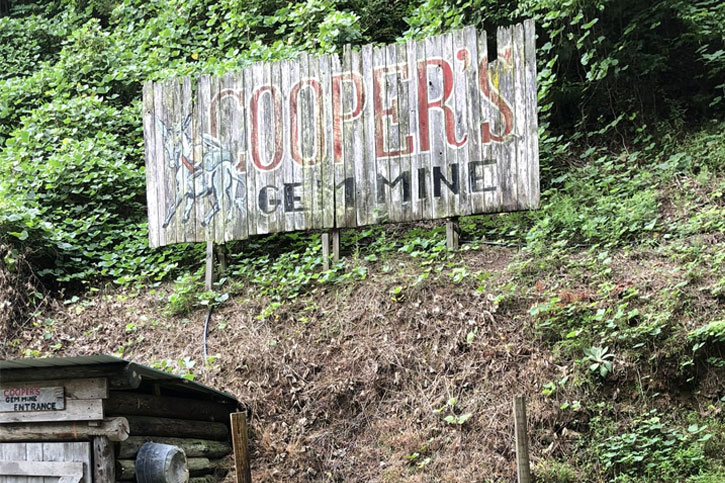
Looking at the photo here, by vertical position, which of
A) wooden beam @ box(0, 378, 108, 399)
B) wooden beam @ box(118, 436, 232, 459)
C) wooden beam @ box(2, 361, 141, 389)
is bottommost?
wooden beam @ box(118, 436, 232, 459)

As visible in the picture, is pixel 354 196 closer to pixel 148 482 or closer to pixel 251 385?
pixel 251 385

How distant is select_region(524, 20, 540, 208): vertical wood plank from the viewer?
872cm

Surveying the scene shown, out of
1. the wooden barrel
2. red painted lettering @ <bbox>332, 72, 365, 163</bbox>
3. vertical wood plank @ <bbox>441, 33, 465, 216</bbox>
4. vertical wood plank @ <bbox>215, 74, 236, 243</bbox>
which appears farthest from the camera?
vertical wood plank @ <bbox>215, 74, 236, 243</bbox>

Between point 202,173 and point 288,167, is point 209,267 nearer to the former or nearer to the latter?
point 202,173

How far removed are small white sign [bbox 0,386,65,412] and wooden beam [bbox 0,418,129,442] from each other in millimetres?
158

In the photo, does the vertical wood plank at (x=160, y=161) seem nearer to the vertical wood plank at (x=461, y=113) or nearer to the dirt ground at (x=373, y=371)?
the dirt ground at (x=373, y=371)

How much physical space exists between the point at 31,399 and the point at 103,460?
936 mm

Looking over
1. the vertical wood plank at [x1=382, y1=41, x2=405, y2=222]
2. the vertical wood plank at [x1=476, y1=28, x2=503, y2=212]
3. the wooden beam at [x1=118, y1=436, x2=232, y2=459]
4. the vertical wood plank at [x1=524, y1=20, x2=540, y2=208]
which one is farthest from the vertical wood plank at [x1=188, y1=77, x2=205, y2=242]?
the vertical wood plank at [x1=524, y1=20, x2=540, y2=208]

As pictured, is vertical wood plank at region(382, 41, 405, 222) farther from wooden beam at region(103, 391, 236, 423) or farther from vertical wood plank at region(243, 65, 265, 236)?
wooden beam at region(103, 391, 236, 423)

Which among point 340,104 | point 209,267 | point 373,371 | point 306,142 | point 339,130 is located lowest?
point 373,371

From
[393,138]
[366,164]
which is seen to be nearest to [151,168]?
[366,164]

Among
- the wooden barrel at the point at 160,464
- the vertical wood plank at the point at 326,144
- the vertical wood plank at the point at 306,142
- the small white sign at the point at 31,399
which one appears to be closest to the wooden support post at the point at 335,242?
the vertical wood plank at the point at 326,144

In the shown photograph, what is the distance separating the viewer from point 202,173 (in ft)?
33.3

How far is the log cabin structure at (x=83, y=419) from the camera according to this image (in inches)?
242
